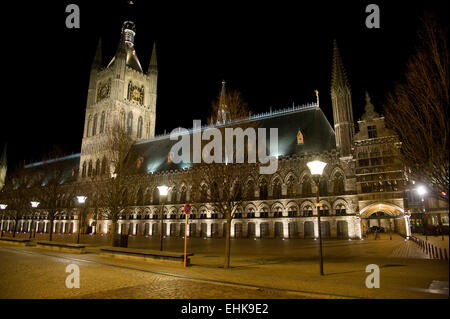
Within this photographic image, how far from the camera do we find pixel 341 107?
33.5m

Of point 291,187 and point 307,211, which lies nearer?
point 307,211

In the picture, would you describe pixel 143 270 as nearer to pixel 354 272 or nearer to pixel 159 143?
pixel 354 272

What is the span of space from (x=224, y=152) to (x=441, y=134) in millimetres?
9117

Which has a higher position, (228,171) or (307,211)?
(228,171)

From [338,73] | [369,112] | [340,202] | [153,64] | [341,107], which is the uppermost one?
[153,64]

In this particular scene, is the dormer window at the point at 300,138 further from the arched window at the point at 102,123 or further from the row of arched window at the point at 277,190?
the arched window at the point at 102,123

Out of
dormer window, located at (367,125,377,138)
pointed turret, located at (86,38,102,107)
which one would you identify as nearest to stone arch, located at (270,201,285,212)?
dormer window, located at (367,125,377,138)

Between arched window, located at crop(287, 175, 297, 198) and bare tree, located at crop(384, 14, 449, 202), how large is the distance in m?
23.1

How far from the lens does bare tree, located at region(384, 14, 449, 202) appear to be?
8.94 m

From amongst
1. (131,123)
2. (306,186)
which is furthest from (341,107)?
(131,123)

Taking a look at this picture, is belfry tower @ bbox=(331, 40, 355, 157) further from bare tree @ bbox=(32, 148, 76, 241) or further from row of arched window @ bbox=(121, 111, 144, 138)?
row of arched window @ bbox=(121, 111, 144, 138)
